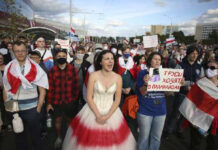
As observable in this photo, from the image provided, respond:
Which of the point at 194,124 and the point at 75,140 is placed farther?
the point at 194,124

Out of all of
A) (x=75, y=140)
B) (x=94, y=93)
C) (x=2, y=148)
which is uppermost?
(x=94, y=93)

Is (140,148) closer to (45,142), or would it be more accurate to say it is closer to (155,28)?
(45,142)

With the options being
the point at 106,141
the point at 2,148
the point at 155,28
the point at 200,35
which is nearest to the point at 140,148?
the point at 106,141

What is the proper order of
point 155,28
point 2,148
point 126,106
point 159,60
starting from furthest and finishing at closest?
point 155,28, point 2,148, point 126,106, point 159,60

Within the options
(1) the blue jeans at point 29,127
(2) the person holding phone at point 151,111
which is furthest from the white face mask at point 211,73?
(1) the blue jeans at point 29,127

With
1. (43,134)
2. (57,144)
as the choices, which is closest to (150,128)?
(57,144)

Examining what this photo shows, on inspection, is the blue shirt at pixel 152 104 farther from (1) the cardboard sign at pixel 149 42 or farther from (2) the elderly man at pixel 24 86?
(1) the cardboard sign at pixel 149 42

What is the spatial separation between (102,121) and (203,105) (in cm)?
177

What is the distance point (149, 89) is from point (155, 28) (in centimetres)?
12771

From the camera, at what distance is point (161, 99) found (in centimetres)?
297

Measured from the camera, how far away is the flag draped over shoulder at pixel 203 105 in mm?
2793

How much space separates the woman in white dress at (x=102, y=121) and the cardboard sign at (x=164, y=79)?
575mm

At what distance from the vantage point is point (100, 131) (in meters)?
2.41

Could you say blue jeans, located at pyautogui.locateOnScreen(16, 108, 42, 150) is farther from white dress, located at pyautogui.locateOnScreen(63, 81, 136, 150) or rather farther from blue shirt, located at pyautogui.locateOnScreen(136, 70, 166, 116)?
blue shirt, located at pyautogui.locateOnScreen(136, 70, 166, 116)
